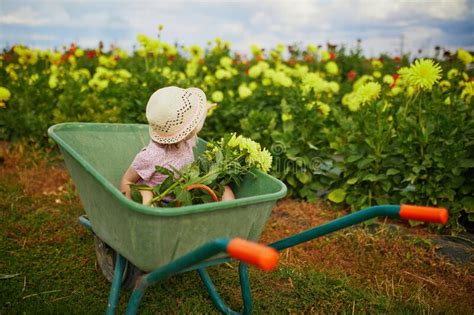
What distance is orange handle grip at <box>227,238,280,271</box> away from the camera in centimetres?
98

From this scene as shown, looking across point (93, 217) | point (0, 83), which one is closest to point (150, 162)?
point (93, 217)

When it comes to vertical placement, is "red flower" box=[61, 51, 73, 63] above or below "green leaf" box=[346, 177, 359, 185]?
above

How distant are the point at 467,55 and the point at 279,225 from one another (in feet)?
7.16

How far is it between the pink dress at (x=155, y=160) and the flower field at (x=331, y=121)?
126 centimetres

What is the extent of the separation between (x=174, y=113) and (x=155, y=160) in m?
0.24

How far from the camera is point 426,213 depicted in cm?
123

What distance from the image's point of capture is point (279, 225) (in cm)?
310

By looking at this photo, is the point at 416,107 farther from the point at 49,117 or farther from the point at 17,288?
the point at 49,117

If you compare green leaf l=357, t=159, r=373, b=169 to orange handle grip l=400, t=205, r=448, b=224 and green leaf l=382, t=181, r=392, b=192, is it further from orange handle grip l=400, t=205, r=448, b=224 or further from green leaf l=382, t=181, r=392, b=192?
orange handle grip l=400, t=205, r=448, b=224

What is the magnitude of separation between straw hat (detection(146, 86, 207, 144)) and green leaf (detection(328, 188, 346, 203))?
1.69m

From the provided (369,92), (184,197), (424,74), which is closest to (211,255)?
(184,197)

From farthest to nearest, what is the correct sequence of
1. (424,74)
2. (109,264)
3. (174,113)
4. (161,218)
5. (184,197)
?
(424,74), (109,264), (174,113), (184,197), (161,218)

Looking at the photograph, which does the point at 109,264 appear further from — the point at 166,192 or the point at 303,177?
the point at 303,177

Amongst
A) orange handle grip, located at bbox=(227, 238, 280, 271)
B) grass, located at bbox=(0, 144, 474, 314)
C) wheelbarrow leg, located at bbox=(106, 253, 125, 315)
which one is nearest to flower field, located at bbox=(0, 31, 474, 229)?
grass, located at bbox=(0, 144, 474, 314)
